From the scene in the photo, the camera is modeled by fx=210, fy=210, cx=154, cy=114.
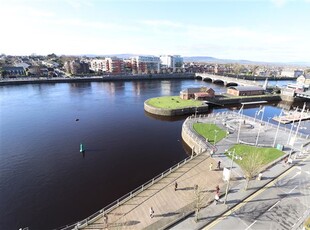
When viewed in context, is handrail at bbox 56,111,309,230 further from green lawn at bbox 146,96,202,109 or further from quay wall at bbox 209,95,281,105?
quay wall at bbox 209,95,281,105

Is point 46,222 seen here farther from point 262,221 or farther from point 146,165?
point 262,221

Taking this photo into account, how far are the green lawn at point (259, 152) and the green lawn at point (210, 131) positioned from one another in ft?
19.3

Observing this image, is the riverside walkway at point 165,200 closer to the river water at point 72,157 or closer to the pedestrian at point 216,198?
the pedestrian at point 216,198

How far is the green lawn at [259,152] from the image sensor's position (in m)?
41.5

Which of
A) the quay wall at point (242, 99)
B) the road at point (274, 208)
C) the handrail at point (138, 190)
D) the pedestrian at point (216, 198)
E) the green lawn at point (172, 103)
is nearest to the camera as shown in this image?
the road at point (274, 208)

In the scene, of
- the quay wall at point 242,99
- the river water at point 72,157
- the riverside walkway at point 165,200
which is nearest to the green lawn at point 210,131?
the river water at point 72,157

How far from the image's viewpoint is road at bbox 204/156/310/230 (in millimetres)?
25953

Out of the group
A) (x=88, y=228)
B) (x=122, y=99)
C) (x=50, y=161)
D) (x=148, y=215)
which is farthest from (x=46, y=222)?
(x=122, y=99)

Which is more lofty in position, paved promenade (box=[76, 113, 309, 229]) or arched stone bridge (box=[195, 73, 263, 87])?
paved promenade (box=[76, 113, 309, 229])

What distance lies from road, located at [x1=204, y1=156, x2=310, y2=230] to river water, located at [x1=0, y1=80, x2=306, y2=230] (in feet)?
59.7

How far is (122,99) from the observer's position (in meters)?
112

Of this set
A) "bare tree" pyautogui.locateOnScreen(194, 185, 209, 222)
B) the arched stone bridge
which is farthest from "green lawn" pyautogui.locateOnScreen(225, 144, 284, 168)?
the arched stone bridge

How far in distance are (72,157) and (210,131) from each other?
116ft

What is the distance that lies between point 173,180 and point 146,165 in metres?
11.9
